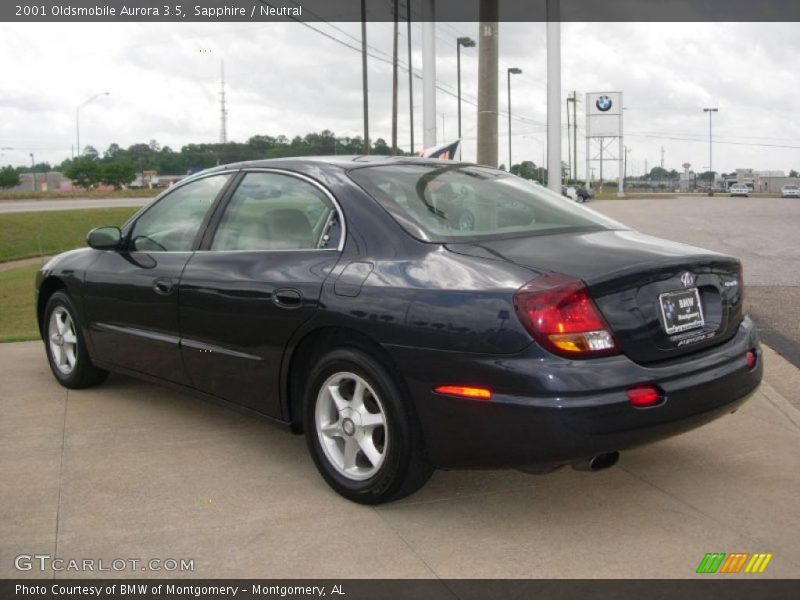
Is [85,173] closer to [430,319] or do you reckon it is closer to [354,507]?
[354,507]

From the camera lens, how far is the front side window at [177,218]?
4793 mm

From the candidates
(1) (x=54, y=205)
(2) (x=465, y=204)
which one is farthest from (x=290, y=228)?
(1) (x=54, y=205)

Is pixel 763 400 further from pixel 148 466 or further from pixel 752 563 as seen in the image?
pixel 148 466

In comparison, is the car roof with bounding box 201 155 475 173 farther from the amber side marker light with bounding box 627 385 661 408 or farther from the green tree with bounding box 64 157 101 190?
the green tree with bounding box 64 157 101 190

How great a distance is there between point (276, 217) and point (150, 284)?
956 millimetres

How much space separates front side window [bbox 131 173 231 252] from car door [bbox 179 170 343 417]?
203 mm

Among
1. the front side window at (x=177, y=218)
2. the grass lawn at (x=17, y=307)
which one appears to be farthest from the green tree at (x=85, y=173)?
Result: the front side window at (x=177, y=218)

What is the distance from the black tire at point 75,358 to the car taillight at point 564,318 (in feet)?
11.4

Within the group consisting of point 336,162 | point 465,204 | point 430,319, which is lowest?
point 430,319

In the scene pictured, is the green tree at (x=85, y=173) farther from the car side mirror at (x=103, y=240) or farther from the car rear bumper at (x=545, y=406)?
the car rear bumper at (x=545, y=406)

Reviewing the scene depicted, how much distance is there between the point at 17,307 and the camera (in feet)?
41.6

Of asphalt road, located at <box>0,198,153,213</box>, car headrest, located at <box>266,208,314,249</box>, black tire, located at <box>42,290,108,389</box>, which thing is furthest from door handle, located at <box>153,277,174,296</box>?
asphalt road, located at <box>0,198,153,213</box>
